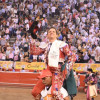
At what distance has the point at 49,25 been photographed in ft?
64.4

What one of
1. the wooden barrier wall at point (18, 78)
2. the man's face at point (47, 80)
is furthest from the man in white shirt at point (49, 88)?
the wooden barrier wall at point (18, 78)

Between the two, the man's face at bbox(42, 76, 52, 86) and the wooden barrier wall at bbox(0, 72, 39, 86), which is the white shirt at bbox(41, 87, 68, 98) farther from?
the wooden barrier wall at bbox(0, 72, 39, 86)

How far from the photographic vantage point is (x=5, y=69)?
1627cm

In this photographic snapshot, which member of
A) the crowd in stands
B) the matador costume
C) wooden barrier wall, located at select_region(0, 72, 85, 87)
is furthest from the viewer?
the crowd in stands

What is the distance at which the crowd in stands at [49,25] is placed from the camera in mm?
16406

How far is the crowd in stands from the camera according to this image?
16.4 metres

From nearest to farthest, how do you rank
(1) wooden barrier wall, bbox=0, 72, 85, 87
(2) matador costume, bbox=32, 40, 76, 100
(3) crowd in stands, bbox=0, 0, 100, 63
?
1. (2) matador costume, bbox=32, 40, 76, 100
2. (1) wooden barrier wall, bbox=0, 72, 85, 87
3. (3) crowd in stands, bbox=0, 0, 100, 63

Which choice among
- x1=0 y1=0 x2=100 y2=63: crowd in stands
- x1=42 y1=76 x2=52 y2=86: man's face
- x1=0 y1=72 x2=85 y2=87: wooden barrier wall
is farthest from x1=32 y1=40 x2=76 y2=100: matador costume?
x1=0 y1=72 x2=85 y2=87: wooden barrier wall

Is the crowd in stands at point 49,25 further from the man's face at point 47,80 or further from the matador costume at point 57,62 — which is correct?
the man's face at point 47,80

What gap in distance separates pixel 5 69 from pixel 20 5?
259 inches

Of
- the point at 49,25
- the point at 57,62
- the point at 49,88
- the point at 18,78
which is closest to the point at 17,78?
the point at 18,78

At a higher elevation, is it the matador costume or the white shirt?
the matador costume

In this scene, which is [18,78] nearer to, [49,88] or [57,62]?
[49,88]

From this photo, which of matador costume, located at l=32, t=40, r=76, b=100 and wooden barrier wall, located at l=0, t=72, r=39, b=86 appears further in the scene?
wooden barrier wall, located at l=0, t=72, r=39, b=86
